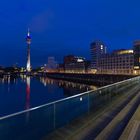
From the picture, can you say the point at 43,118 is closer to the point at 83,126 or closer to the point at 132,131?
the point at 83,126

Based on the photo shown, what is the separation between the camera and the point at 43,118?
7.91 meters

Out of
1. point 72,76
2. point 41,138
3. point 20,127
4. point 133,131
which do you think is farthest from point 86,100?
point 72,76

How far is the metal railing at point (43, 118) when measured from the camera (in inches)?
255

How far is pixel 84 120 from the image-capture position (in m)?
10.4

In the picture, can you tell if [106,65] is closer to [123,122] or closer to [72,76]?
[72,76]

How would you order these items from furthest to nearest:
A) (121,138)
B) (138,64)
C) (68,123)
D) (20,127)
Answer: (138,64), (68,123), (121,138), (20,127)

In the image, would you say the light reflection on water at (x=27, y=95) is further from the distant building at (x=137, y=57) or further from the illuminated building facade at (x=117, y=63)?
the illuminated building facade at (x=117, y=63)

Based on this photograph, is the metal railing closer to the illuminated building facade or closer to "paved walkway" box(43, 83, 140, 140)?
"paved walkway" box(43, 83, 140, 140)

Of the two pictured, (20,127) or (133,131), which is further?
(133,131)

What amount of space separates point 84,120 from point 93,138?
Result: 2304 mm

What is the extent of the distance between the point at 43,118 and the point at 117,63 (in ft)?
491

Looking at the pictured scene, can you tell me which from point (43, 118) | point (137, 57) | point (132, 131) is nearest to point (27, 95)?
point (132, 131)

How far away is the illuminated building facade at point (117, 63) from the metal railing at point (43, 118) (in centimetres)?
13347

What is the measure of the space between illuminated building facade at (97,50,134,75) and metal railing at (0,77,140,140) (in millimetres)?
133466
